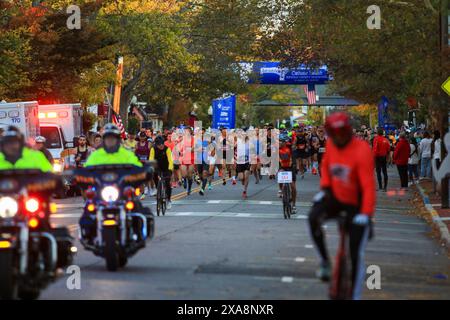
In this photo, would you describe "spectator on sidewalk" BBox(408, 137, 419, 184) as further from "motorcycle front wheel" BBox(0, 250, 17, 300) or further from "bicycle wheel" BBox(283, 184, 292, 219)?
"motorcycle front wheel" BBox(0, 250, 17, 300)

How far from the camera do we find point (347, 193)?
35.9ft

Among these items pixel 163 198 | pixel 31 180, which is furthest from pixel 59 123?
pixel 31 180

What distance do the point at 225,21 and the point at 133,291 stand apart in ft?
119

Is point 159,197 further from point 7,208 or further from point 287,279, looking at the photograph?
point 7,208

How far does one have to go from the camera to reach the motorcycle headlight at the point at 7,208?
11.5 metres

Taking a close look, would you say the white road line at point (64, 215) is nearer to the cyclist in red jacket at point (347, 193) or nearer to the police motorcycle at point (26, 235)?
the police motorcycle at point (26, 235)

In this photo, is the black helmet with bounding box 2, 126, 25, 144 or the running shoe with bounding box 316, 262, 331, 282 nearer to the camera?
the running shoe with bounding box 316, 262, 331, 282

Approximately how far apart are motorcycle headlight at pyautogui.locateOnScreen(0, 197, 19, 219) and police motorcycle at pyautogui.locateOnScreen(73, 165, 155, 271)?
273 cm

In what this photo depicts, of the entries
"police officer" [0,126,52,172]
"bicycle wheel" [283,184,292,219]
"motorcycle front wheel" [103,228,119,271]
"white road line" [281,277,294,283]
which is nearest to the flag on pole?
"bicycle wheel" [283,184,292,219]

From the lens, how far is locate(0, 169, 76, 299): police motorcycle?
11125mm

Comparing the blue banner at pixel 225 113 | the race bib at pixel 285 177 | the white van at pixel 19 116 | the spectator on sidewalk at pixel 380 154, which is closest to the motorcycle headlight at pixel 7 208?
the race bib at pixel 285 177

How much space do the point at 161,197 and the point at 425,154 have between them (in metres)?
16.4

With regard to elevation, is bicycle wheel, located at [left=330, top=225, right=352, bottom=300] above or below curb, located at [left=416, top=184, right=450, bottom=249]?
above

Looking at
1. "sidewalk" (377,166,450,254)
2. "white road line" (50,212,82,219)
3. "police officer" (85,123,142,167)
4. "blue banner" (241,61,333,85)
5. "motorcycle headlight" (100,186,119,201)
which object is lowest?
"sidewalk" (377,166,450,254)
